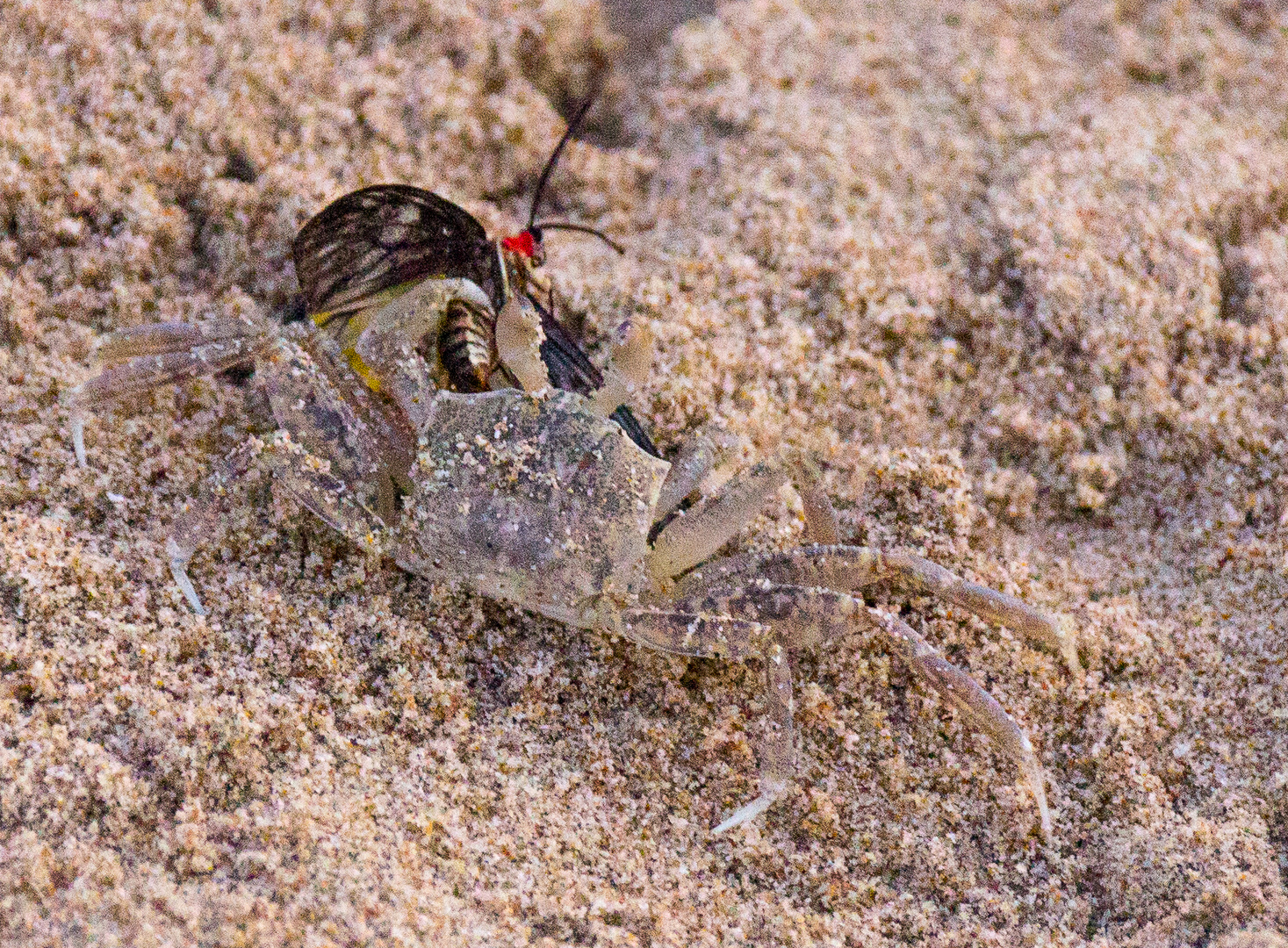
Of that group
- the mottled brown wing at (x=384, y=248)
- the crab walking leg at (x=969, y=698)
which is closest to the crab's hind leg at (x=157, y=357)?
the mottled brown wing at (x=384, y=248)

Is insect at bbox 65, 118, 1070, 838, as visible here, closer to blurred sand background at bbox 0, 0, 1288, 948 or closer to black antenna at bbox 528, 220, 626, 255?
blurred sand background at bbox 0, 0, 1288, 948

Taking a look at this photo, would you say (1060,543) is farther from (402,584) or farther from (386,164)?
(386,164)

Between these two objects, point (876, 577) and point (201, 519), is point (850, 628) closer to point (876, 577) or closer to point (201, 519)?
point (876, 577)

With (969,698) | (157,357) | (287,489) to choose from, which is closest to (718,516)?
(969,698)

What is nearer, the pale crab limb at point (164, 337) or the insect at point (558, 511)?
the insect at point (558, 511)

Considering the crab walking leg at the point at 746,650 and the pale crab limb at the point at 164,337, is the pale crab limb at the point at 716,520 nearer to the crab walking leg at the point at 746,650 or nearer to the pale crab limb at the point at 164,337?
the crab walking leg at the point at 746,650

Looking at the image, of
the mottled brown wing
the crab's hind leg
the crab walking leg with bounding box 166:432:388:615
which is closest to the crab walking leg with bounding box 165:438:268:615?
the crab walking leg with bounding box 166:432:388:615
